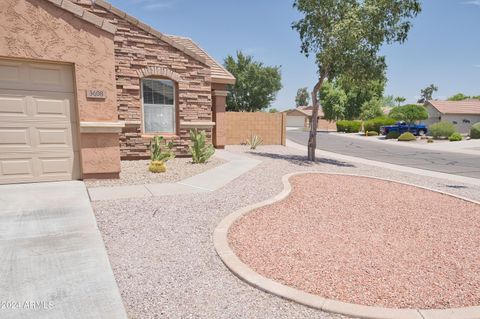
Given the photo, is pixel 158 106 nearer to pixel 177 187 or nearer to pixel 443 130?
pixel 177 187

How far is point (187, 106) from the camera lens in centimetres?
1250

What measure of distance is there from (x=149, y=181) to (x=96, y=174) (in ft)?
4.36

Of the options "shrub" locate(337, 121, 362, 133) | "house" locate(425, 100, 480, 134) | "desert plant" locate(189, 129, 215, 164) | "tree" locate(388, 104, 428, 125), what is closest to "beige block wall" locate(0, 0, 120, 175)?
"desert plant" locate(189, 129, 215, 164)

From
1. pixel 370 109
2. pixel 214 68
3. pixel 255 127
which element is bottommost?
pixel 255 127

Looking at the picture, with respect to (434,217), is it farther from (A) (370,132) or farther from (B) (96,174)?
(A) (370,132)

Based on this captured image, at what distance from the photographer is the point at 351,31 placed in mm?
11453

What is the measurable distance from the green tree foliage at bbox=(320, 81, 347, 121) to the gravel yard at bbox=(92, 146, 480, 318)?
173 ft

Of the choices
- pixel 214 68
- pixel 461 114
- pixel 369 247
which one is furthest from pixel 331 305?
pixel 461 114

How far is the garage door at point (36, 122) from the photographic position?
22.0 feet

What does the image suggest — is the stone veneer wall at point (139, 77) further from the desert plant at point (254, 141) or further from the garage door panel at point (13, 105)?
the desert plant at point (254, 141)

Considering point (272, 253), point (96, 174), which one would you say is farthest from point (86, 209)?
point (272, 253)

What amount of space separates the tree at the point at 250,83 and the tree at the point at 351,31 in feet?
103

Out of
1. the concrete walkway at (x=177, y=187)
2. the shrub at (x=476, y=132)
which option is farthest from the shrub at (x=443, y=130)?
the concrete walkway at (x=177, y=187)

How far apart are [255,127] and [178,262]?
56.2ft
